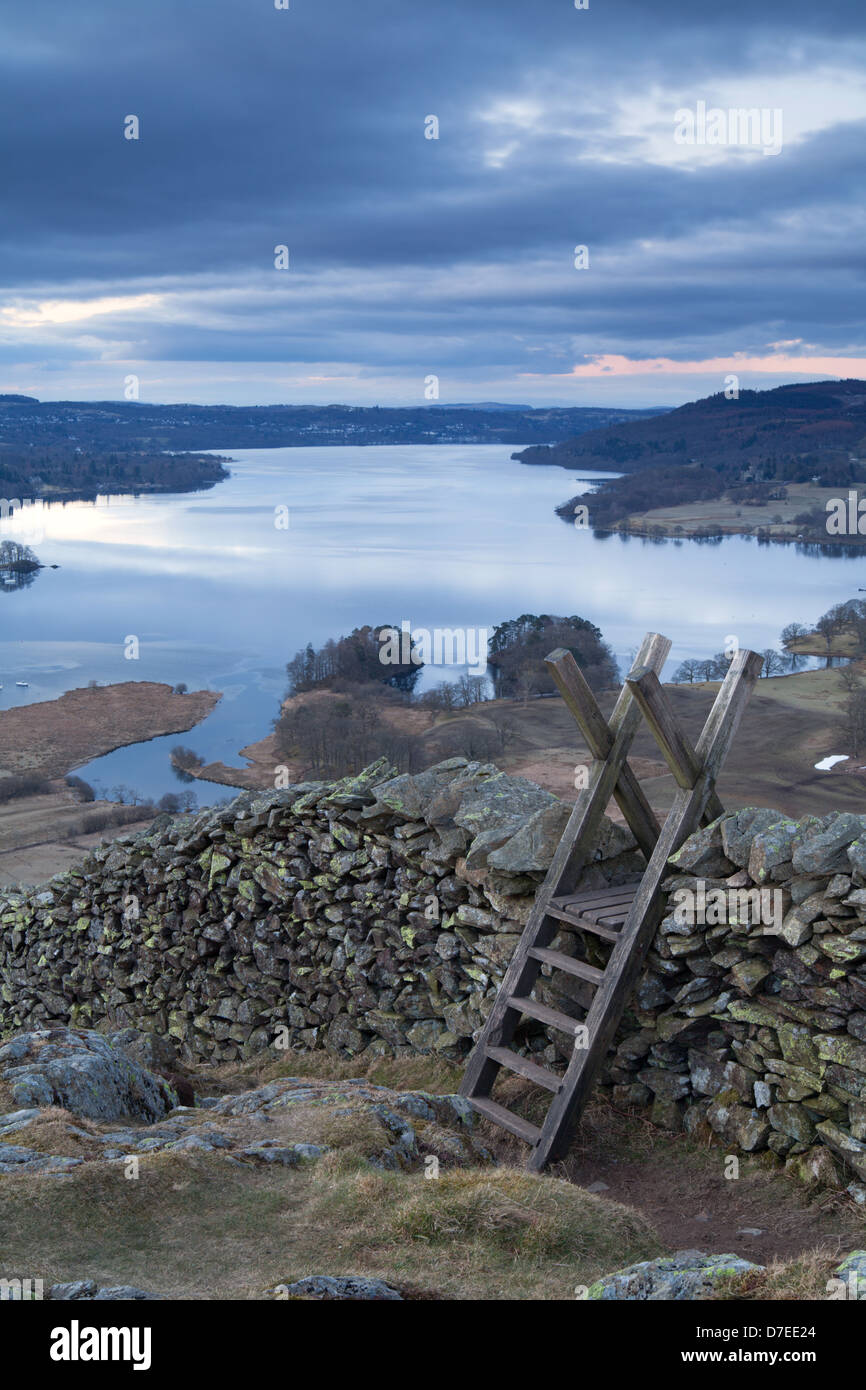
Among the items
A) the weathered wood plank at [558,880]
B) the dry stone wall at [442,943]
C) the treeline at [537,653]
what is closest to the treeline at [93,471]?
the treeline at [537,653]

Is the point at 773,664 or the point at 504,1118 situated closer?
the point at 504,1118

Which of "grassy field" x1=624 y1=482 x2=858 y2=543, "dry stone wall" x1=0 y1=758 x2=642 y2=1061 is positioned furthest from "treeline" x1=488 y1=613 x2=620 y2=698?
"grassy field" x1=624 y1=482 x2=858 y2=543

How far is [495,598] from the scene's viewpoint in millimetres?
82438

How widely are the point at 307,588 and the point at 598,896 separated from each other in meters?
95.7

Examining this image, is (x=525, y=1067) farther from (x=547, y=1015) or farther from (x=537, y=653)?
(x=537, y=653)

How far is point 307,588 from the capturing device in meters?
101

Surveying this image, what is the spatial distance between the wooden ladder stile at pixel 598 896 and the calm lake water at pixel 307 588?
4284 centimetres

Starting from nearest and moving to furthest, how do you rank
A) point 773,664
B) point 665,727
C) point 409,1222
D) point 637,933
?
point 409,1222, point 637,933, point 665,727, point 773,664

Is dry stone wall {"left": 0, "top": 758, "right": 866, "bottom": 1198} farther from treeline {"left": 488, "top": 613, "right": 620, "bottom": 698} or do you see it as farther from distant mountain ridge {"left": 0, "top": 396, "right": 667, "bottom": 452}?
distant mountain ridge {"left": 0, "top": 396, "right": 667, "bottom": 452}

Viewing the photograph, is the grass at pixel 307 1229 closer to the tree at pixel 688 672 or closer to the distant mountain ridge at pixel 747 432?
the tree at pixel 688 672

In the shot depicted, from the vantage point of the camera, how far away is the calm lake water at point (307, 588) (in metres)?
68.7

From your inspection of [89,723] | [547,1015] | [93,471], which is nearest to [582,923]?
[547,1015]

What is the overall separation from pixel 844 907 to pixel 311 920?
15.8 ft

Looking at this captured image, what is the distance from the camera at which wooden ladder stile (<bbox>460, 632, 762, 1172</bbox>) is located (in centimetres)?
619
